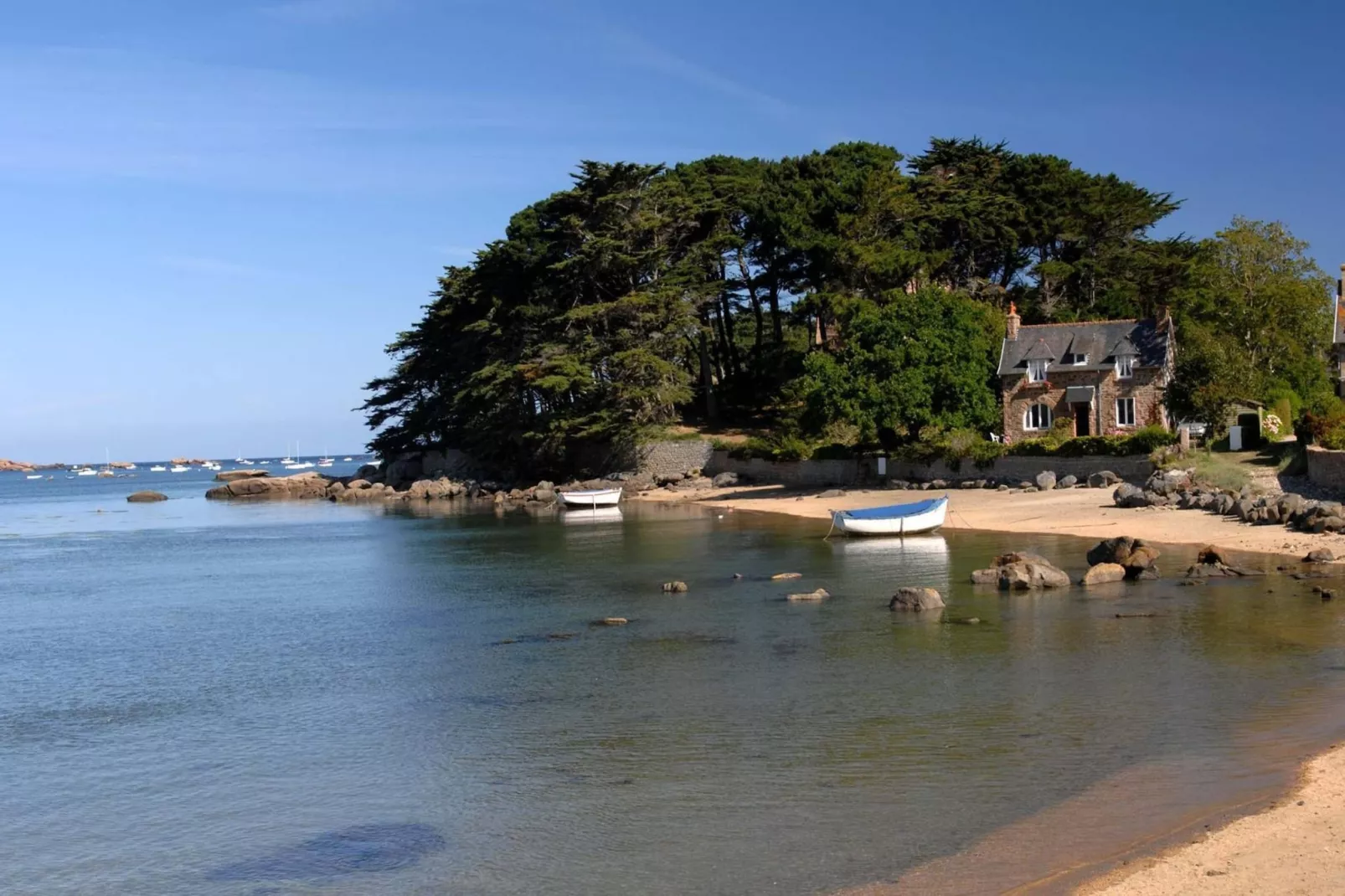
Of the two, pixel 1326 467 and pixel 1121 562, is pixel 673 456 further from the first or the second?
pixel 1121 562

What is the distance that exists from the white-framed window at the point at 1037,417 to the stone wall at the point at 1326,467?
1829 centimetres

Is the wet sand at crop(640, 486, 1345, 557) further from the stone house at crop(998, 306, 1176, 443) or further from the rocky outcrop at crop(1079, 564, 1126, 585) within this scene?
the stone house at crop(998, 306, 1176, 443)

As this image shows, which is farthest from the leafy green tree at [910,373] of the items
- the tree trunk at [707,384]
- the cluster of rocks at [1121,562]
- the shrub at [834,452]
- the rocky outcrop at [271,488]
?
the rocky outcrop at [271,488]

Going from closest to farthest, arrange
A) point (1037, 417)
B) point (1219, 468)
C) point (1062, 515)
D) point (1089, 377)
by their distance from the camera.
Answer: point (1062, 515), point (1219, 468), point (1089, 377), point (1037, 417)

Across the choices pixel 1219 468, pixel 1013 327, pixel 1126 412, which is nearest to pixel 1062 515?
pixel 1219 468

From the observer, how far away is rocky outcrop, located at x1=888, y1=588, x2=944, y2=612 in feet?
83.2

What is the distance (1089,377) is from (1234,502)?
68.3ft

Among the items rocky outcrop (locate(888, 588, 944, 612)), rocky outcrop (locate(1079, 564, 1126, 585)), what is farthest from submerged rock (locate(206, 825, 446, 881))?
rocky outcrop (locate(1079, 564, 1126, 585))

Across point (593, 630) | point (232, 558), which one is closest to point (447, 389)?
point (232, 558)

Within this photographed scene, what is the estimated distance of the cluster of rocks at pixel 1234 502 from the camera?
32.1 meters

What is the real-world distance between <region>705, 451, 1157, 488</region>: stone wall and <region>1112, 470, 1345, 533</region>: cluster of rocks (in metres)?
3.25

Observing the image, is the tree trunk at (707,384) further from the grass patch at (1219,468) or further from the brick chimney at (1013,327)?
→ the grass patch at (1219,468)

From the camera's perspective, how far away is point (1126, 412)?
185ft

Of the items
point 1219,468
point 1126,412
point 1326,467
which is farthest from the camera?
point 1126,412
